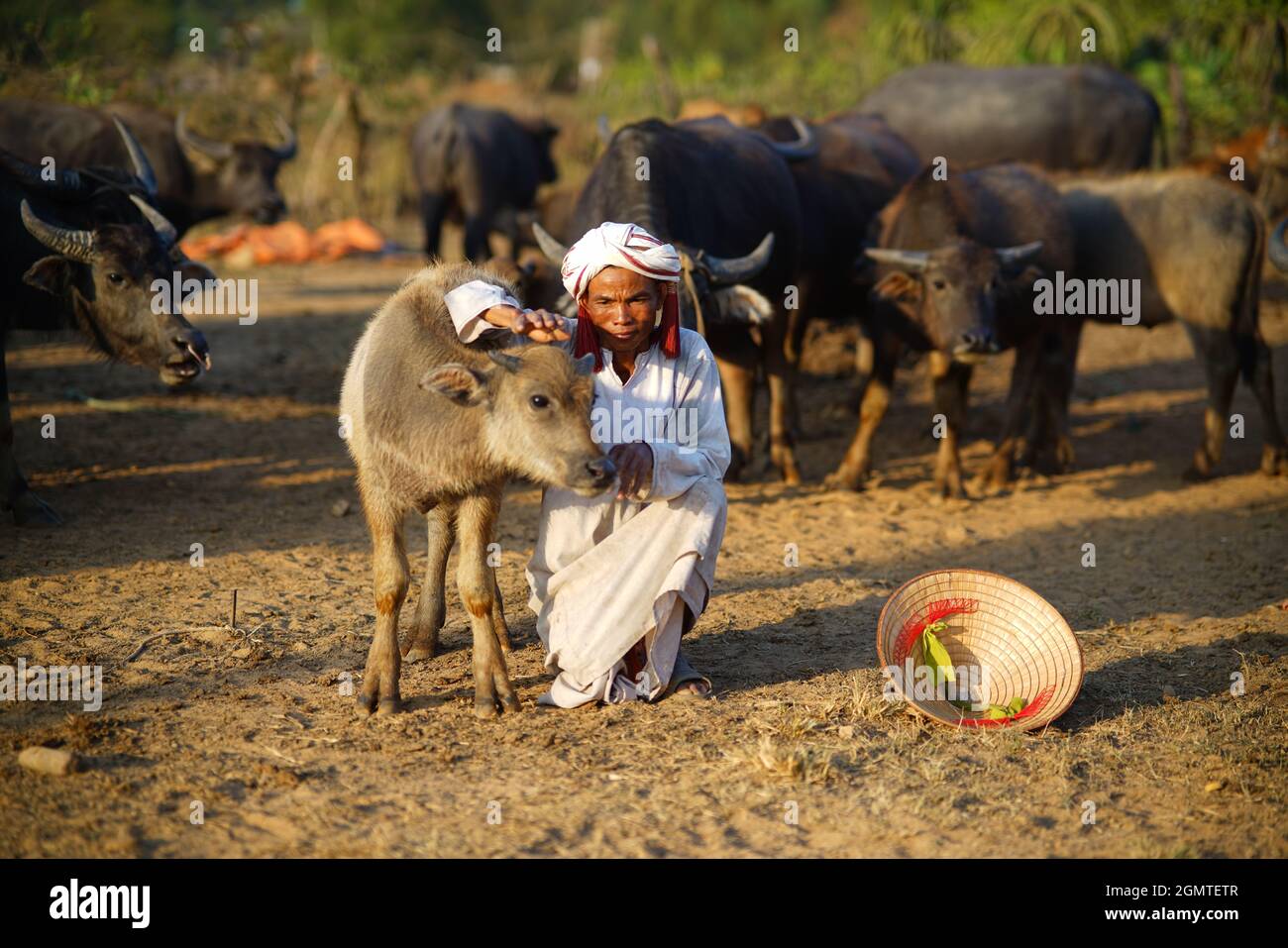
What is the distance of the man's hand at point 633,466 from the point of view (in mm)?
4242

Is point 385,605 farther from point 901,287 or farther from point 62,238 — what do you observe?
point 901,287

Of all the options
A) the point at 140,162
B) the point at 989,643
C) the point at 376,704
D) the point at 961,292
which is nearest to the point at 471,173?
the point at 140,162

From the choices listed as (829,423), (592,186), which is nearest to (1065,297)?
(829,423)

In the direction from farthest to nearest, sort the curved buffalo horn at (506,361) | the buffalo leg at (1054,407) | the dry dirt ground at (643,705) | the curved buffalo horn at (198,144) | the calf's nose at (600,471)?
1. the curved buffalo horn at (198,144)
2. the buffalo leg at (1054,407)
3. the curved buffalo horn at (506,361)
4. the calf's nose at (600,471)
5. the dry dirt ground at (643,705)

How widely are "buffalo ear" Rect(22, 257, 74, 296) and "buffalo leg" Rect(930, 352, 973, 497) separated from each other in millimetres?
4990

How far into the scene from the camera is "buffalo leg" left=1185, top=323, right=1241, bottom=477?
8.26 m

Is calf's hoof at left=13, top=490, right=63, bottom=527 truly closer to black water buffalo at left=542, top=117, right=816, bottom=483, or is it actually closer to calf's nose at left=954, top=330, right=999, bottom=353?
black water buffalo at left=542, top=117, right=816, bottom=483

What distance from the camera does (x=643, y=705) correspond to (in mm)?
4539

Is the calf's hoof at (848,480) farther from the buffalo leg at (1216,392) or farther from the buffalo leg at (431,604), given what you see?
the buffalo leg at (431,604)

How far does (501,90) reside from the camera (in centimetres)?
2578

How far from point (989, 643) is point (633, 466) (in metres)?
1.59

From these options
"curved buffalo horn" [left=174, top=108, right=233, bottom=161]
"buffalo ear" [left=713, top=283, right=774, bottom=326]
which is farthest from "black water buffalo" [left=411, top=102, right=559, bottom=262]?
"buffalo ear" [left=713, top=283, right=774, bottom=326]

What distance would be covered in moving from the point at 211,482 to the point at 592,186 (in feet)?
9.33

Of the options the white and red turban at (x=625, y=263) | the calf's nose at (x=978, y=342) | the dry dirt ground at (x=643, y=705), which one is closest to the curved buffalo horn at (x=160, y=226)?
the dry dirt ground at (x=643, y=705)
